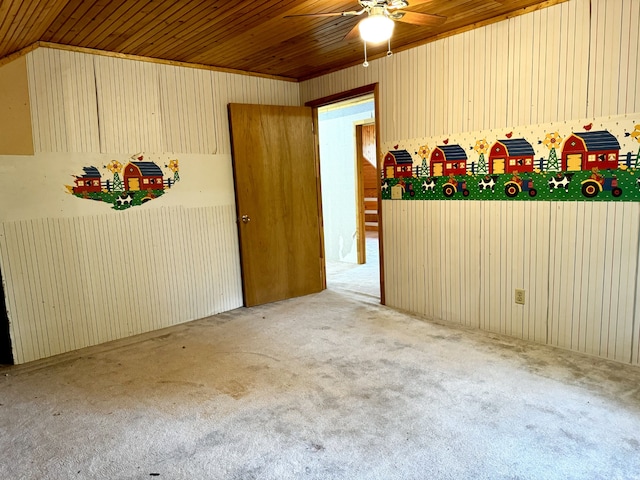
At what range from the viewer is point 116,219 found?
3.58m

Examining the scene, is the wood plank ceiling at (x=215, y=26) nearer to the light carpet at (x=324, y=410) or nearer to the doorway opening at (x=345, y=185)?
the light carpet at (x=324, y=410)

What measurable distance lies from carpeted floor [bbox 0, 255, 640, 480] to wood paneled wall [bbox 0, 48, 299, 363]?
1.19 ft

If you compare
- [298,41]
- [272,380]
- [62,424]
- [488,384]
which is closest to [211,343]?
[272,380]

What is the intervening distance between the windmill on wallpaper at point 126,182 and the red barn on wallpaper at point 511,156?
2602mm

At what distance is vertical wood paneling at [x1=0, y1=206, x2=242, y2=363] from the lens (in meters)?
3.19

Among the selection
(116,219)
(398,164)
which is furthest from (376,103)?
(116,219)

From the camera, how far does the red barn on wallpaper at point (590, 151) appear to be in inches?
106

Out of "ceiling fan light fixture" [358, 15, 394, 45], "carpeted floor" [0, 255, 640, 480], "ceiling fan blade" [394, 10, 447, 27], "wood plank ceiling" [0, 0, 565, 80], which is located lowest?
Result: "carpeted floor" [0, 255, 640, 480]

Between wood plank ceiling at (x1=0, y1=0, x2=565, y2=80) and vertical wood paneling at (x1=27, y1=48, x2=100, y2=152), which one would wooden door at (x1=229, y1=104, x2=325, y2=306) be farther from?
vertical wood paneling at (x1=27, y1=48, x2=100, y2=152)

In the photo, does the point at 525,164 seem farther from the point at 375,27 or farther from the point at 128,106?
the point at 128,106

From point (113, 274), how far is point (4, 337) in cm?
83

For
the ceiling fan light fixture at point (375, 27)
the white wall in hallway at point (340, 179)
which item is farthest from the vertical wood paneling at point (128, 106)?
the white wall in hallway at point (340, 179)

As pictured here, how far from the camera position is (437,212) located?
3.67 m

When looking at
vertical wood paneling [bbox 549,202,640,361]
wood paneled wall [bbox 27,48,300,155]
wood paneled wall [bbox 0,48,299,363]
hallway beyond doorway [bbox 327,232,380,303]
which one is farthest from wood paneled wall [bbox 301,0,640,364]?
wood paneled wall [bbox 0,48,299,363]
